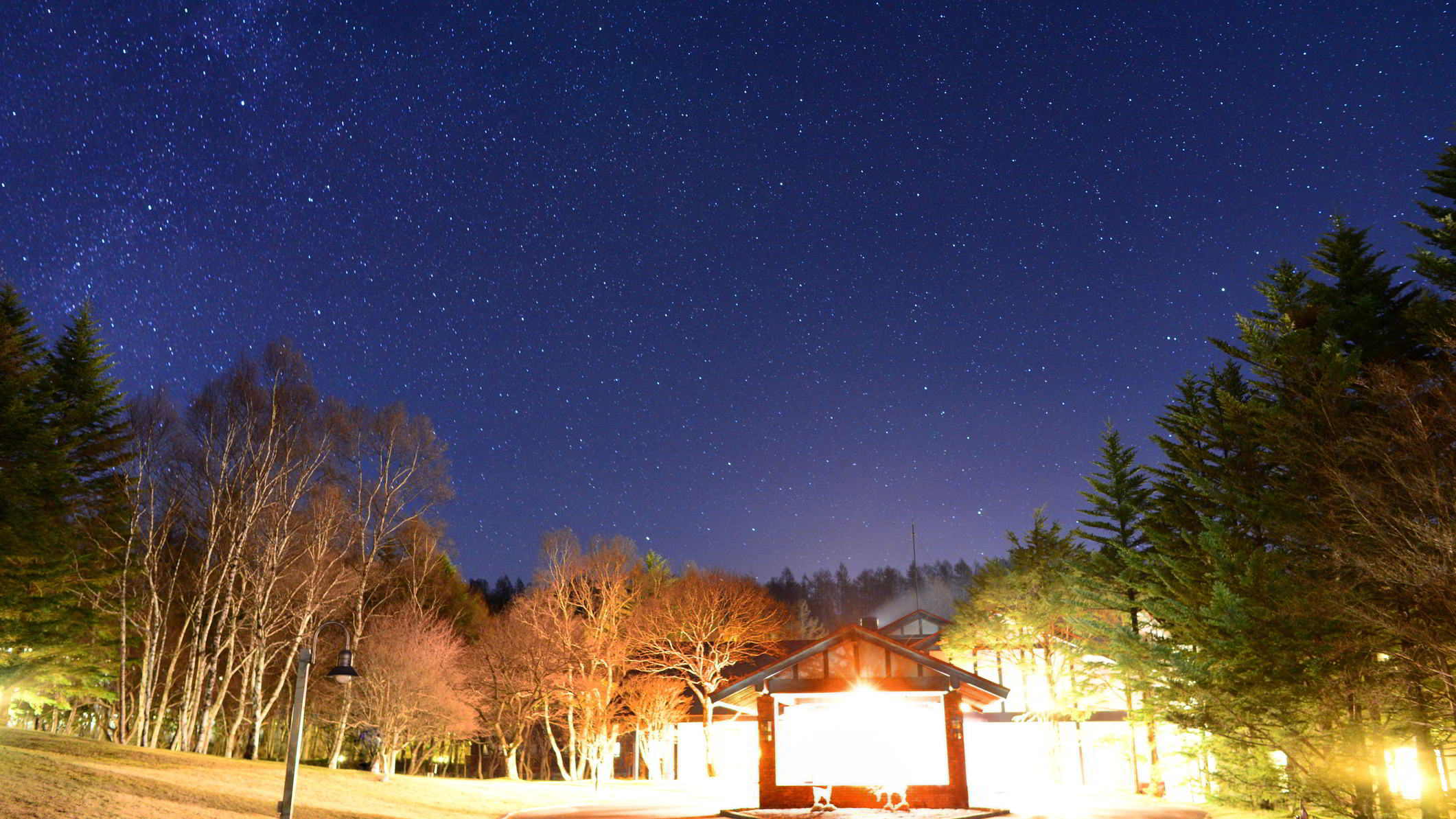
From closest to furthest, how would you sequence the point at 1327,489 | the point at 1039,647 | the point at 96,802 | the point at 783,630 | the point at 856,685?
the point at 96,802, the point at 1327,489, the point at 856,685, the point at 1039,647, the point at 783,630

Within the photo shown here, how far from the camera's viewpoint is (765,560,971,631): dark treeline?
121 meters

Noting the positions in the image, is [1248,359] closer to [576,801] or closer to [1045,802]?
[1045,802]

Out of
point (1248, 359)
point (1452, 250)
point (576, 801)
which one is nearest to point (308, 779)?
point (576, 801)

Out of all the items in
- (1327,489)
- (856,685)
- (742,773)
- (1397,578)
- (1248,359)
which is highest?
(1248,359)

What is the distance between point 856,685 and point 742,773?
20727mm

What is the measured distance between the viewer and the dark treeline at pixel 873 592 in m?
121

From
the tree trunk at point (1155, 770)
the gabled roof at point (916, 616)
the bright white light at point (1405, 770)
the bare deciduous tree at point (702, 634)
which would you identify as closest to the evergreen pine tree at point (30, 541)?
the bare deciduous tree at point (702, 634)

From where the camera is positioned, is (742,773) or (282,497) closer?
(282,497)

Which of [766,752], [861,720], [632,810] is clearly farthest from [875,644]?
[632,810]

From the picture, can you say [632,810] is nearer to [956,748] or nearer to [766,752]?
[766,752]

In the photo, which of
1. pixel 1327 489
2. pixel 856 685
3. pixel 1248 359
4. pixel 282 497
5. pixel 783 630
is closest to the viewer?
pixel 1327 489

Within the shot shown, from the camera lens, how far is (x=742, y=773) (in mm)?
42031

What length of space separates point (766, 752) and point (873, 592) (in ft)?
367

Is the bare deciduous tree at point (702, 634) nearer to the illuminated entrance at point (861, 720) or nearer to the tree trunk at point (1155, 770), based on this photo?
the illuminated entrance at point (861, 720)
